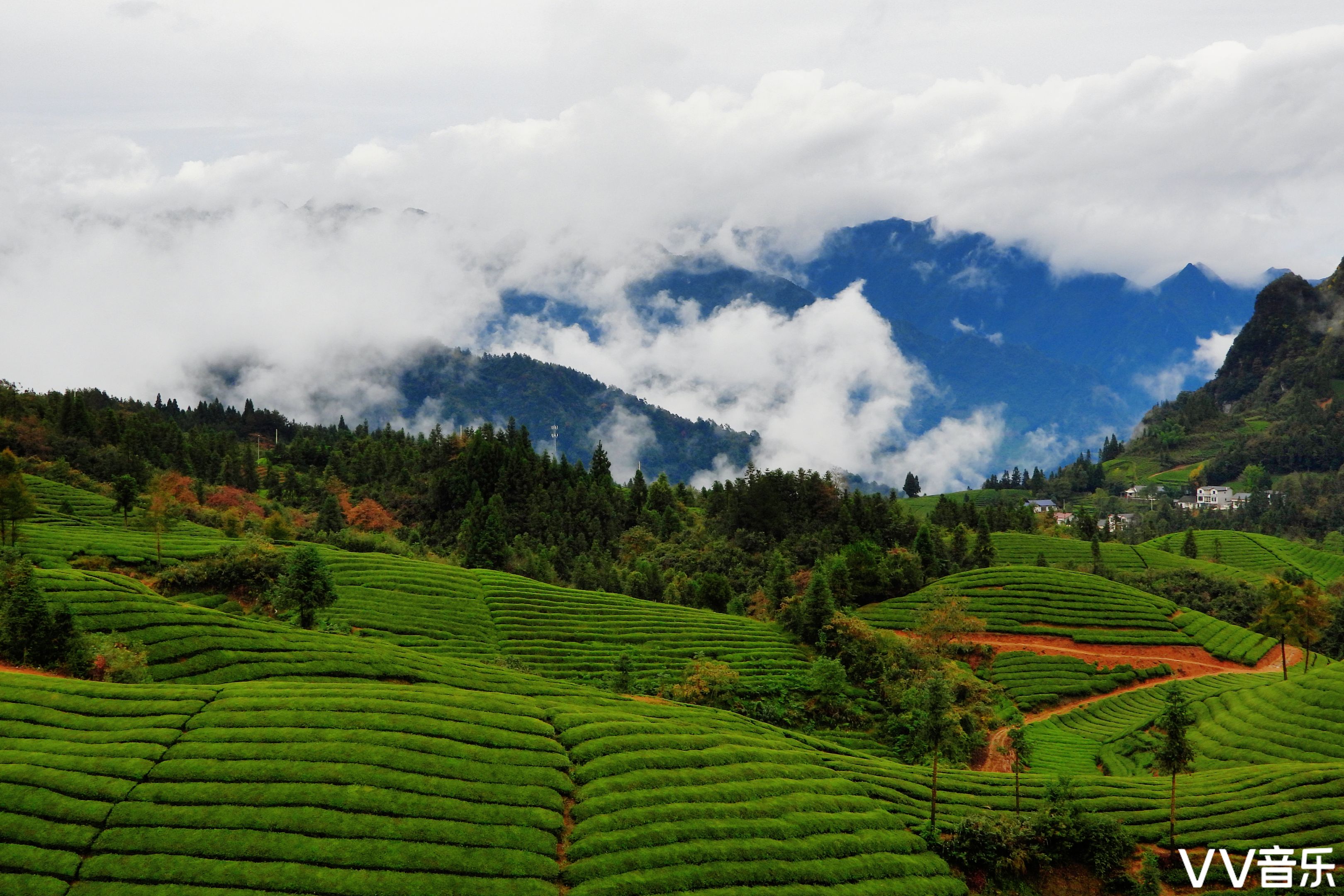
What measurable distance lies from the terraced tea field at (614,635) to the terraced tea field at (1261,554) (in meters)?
122

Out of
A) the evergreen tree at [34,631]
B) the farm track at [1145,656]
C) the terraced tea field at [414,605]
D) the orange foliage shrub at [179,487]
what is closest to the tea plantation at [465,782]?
the evergreen tree at [34,631]

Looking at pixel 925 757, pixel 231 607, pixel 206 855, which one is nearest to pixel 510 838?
pixel 206 855

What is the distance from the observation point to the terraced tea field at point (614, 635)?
72938 millimetres

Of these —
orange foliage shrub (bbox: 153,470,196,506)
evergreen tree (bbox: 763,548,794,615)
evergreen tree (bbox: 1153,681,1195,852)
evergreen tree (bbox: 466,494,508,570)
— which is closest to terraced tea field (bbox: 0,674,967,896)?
evergreen tree (bbox: 1153,681,1195,852)

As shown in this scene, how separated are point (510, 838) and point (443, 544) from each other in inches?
4145

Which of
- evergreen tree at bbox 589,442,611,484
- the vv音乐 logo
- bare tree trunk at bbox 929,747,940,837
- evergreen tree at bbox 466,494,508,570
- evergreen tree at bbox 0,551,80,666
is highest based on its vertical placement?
evergreen tree at bbox 589,442,611,484

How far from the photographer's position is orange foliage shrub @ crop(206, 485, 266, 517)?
124m

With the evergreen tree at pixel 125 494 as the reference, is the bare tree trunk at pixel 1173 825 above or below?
below

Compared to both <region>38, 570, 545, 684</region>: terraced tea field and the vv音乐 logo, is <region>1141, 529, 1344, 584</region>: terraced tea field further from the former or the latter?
<region>38, 570, 545, 684</region>: terraced tea field

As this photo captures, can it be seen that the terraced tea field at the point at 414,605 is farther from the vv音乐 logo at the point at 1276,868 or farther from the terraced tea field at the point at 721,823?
the vv音乐 logo at the point at 1276,868

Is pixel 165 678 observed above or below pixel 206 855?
above

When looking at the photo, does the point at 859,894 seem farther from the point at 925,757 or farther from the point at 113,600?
the point at 113,600

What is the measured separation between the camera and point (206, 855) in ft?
100

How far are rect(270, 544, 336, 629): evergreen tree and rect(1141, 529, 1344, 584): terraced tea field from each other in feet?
530
